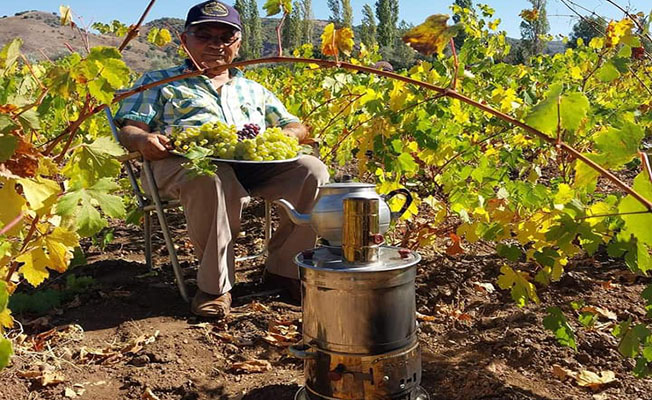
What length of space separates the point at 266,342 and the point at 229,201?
72cm

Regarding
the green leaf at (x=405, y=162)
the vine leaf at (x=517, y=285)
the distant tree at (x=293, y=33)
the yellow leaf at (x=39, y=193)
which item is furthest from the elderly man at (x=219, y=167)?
the distant tree at (x=293, y=33)

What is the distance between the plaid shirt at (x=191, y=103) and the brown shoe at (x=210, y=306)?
3.04 feet

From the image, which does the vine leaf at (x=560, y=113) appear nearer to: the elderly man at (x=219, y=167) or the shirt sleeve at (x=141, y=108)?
the elderly man at (x=219, y=167)

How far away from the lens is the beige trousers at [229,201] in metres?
2.82

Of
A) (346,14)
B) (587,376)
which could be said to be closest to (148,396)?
(587,376)

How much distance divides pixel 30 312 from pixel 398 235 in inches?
81.9

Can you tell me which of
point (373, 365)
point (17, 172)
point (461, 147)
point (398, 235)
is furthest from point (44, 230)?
point (398, 235)

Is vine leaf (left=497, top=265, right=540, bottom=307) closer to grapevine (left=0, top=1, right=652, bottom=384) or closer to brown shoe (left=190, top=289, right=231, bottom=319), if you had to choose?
grapevine (left=0, top=1, right=652, bottom=384)

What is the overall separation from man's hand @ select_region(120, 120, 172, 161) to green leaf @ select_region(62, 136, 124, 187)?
1.59 metres

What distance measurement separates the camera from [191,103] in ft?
10.7

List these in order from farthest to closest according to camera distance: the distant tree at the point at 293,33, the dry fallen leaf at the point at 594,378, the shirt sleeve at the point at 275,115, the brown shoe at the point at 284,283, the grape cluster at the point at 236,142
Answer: the distant tree at the point at 293,33
the shirt sleeve at the point at 275,115
the brown shoe at the point at 284,283
the grape cluster at the point at 236,142
the dry fallen leaf at the point at 594,378

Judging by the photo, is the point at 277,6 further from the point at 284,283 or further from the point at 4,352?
the point at 284,283

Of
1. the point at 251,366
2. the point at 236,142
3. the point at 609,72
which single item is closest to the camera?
the point at 609,72

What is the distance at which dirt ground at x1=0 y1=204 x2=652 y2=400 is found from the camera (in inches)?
83.4
